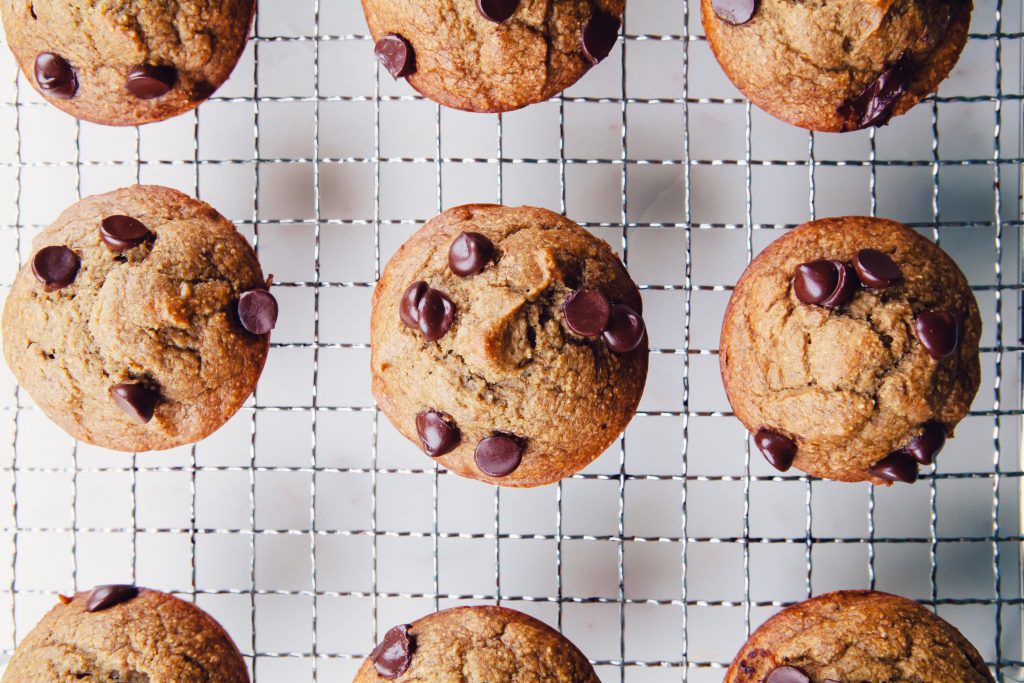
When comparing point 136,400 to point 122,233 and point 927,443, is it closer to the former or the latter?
point 122,233

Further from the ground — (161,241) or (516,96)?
(516,96)

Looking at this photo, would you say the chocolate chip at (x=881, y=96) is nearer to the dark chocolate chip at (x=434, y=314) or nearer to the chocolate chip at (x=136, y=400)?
the dark chocolate chip at (x=434, y=314)

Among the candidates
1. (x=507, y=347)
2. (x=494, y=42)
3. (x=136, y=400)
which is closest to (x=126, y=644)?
(x=136, y=400)

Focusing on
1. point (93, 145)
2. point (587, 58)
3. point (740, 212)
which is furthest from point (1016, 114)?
point (93, 145)

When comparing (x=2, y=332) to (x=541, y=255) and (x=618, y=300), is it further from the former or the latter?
(x=618, y=300)

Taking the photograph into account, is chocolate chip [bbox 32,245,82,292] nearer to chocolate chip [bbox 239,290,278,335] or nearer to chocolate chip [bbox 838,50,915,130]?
chocolate chip [bbox 239,290,278,335]

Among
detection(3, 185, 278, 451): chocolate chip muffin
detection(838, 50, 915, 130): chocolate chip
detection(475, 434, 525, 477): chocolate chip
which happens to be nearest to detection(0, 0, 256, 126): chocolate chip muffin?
detection(3, 185, 278, 451): chocolate chip muffin

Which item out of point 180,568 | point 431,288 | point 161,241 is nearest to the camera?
point 431,288
